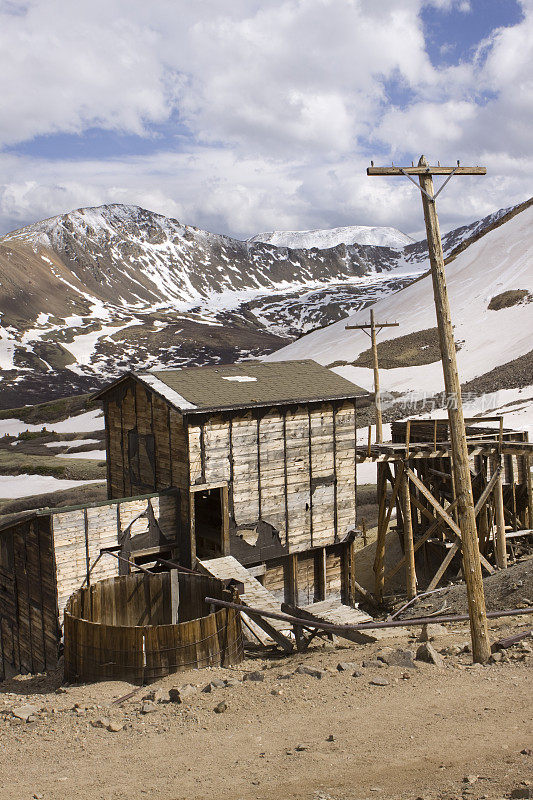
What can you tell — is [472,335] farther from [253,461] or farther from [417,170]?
[417,170]

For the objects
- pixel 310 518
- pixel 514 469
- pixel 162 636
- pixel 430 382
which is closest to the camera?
pixel 162 636

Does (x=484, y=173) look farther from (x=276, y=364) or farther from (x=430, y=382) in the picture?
(x=430, y=382)

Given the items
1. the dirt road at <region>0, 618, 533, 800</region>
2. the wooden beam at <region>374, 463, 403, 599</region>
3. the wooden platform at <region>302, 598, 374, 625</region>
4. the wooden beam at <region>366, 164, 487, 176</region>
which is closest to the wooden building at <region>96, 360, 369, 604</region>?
the wooden beam at <region>374, 463, 403, 599</region>

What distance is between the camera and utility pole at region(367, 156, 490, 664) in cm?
1149

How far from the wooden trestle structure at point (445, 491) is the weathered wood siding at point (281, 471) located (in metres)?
1.37

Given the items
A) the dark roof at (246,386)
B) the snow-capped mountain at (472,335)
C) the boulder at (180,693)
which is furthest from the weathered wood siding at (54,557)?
the snow-capped mountain at (472,335)

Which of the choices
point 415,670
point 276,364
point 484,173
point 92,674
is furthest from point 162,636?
point 276,364

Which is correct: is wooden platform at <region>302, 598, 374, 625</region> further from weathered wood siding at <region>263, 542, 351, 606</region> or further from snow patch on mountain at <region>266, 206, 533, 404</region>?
snow patch on mountain at <region>266, 206, 533, 404</region>

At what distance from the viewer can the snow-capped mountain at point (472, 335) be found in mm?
58234

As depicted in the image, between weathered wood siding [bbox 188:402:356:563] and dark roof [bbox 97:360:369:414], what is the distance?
408 mm

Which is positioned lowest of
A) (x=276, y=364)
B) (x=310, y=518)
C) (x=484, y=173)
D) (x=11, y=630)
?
(x=11, y=630)

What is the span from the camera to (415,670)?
1149 cm

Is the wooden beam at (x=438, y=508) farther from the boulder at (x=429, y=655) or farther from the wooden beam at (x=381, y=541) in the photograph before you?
the boulder at (x=429, y=655)

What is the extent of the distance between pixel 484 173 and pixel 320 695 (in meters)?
9.20
